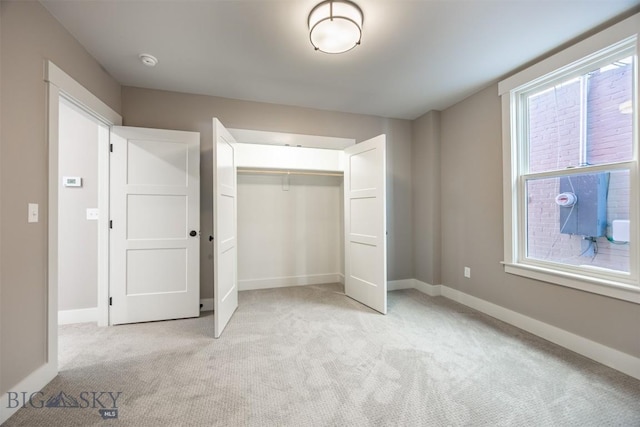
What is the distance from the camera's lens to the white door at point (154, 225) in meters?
2.66

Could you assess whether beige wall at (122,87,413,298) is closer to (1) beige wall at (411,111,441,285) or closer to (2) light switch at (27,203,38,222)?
(1) beige wall at (411,111,441,285)

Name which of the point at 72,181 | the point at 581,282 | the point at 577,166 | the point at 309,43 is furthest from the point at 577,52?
the point at 72,181

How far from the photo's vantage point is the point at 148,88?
9.58ft

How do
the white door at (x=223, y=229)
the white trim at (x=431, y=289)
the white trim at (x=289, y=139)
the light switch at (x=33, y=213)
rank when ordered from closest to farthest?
1. the light switch at (x=33, y=213)
2. the white door at (x=223, y=229)
3. the white trim at (x=289, y=139)
4. the white trim at (x=431, y=289)

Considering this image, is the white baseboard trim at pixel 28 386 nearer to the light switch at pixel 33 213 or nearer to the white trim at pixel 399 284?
the light switch at pixel 33 213

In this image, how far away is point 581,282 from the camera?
6.82ft

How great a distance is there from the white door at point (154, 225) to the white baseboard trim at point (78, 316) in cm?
29

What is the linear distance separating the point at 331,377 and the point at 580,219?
94.0 inches

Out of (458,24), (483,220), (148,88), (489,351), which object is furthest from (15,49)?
(483,220)

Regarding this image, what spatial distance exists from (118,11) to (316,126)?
7.12ft

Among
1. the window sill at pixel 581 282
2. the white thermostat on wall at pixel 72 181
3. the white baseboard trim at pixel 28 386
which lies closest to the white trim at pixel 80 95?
the white thermostat on wall at pixel 72 181

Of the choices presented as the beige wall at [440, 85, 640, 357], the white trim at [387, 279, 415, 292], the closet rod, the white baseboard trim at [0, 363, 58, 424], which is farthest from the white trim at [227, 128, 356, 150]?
the white baseboard trim at [0, 363, 58, 424]

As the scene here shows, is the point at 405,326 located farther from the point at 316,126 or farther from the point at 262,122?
the point at 262,122

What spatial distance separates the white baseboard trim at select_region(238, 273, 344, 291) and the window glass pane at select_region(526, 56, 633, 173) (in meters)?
2.92
